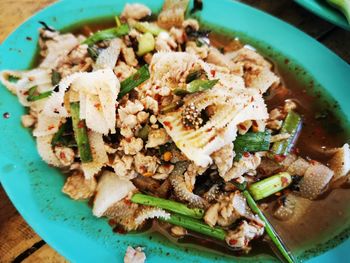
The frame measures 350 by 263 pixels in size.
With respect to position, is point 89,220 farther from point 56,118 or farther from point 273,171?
point 273,171

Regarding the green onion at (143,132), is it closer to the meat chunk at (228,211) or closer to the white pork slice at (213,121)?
the white pork slice at (213,121)

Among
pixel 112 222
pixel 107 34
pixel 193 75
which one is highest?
pixel 193 75

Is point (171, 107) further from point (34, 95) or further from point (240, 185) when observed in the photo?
point (34, 95)

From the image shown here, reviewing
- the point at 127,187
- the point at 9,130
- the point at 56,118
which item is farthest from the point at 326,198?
the point at 9,130

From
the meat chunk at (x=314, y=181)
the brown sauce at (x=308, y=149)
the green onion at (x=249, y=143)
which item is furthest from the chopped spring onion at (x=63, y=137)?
the meat chunk at (x=314, y=181)

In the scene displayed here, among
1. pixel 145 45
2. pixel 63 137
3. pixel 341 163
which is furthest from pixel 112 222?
pixel 341 163

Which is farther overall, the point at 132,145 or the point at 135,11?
the point at 135,11

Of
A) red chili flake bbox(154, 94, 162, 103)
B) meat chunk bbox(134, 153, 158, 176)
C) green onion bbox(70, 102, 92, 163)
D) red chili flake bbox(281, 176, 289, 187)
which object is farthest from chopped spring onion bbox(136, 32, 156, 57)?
red chili flake bbox(281, 176, 289, 187)

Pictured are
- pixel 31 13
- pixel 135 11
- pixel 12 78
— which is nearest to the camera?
pixel 12 78

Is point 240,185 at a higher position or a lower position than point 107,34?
lower
